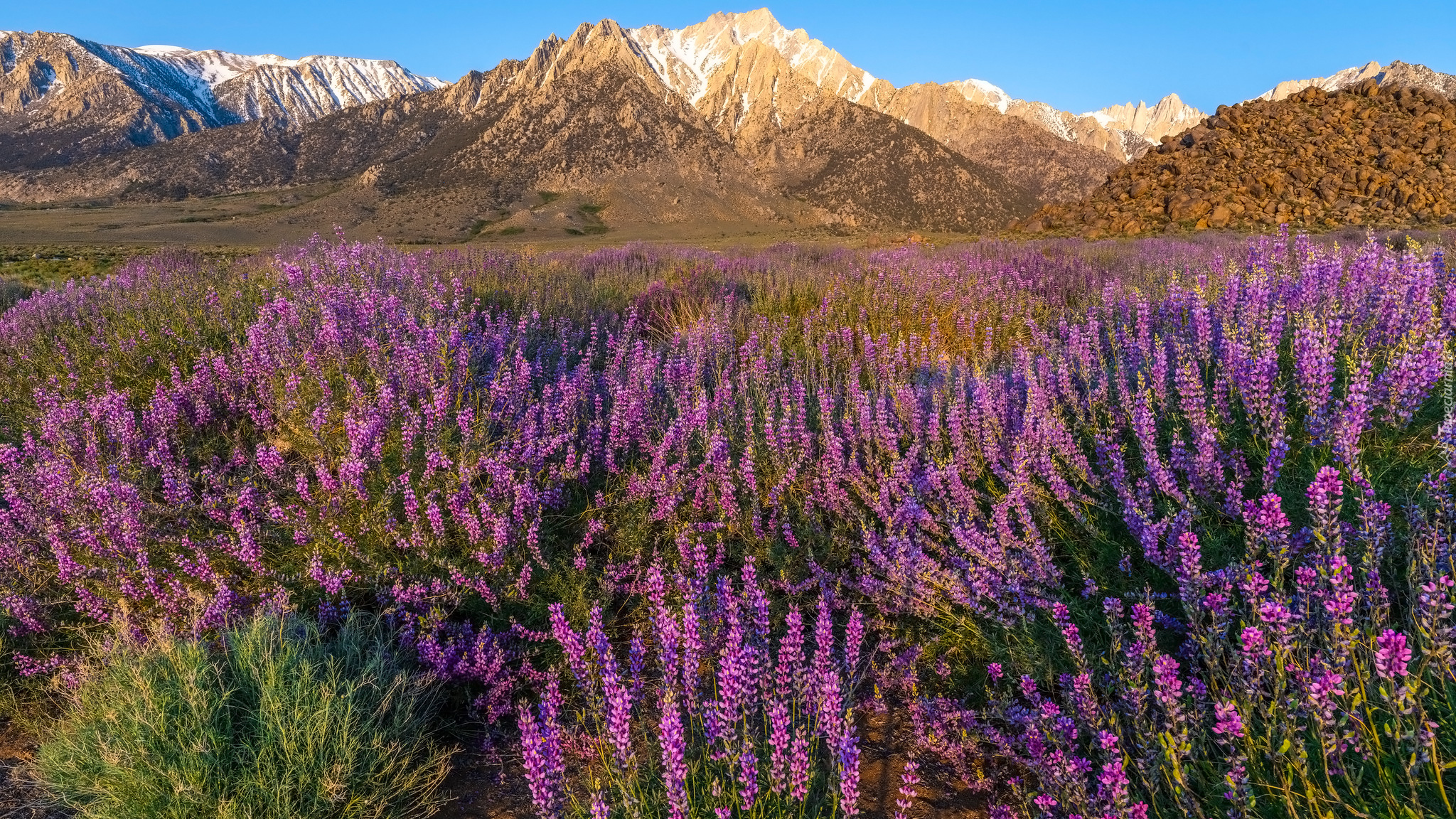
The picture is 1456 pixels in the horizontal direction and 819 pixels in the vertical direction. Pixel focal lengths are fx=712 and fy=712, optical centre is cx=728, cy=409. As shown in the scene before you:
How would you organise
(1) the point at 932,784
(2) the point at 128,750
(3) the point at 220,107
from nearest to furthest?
(2) the point at 128,750, (1) the point at 932,784, (3) the point at 220,107

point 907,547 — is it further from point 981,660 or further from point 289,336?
point 289,336

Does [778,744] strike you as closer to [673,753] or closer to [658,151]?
[673,753]

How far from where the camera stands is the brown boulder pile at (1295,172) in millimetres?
18078

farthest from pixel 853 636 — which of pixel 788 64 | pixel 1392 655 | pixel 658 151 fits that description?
pixel 788 64

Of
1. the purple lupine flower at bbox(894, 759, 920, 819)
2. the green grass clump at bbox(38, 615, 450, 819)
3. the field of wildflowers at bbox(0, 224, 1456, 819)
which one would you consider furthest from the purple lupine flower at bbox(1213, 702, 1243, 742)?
the green grass clump at bbox(38, 615, 450, 819)

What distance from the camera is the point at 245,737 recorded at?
1.94 metres

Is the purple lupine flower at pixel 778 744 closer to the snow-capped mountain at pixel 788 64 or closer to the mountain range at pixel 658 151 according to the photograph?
the mountain range at pixel 658 151

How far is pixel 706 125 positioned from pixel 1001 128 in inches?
1586

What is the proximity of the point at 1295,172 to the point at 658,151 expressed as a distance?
2853 inches

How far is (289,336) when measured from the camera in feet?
13.2

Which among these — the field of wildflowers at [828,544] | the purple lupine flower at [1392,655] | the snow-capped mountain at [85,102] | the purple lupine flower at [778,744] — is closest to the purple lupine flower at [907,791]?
the field of wildflowers at [828,544]

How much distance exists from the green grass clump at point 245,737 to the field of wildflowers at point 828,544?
272mm

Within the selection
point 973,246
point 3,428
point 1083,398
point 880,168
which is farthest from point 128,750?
point 880,168

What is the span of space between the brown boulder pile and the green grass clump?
19465mm
